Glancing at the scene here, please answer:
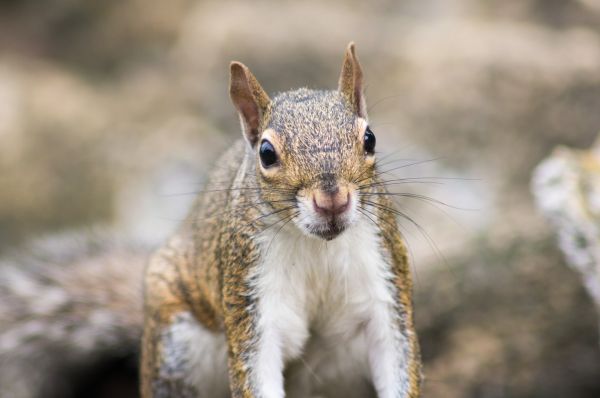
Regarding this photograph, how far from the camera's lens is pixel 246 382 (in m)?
2.59

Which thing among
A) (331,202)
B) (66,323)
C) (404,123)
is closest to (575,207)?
(331,202)

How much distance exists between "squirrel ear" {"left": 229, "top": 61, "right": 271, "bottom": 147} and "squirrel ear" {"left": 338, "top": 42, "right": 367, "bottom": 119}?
0.24 m

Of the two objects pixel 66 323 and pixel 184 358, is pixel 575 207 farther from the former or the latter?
pixel 66 323

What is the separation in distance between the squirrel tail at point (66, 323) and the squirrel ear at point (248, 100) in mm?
1365

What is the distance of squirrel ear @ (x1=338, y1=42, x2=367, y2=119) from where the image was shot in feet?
8.41

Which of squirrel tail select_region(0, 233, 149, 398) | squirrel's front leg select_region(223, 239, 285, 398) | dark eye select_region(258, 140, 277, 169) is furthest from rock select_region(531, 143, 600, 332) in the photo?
squirrel tail select_region(0, 233, 149, 398)

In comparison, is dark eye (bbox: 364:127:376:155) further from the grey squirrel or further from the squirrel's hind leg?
the squirrel's hind leg

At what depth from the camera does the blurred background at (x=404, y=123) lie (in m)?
3.83

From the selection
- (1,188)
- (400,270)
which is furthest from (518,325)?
(1,188)

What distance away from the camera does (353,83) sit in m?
2.57

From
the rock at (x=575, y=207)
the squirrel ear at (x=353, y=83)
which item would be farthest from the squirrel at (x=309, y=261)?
the rock at (x=575, y=207)

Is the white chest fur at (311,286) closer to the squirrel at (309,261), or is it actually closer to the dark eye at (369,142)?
the squirrel at (309,261)

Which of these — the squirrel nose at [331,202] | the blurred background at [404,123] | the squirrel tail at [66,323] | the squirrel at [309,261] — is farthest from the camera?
the blurred background at [404,123]

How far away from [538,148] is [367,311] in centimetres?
264
